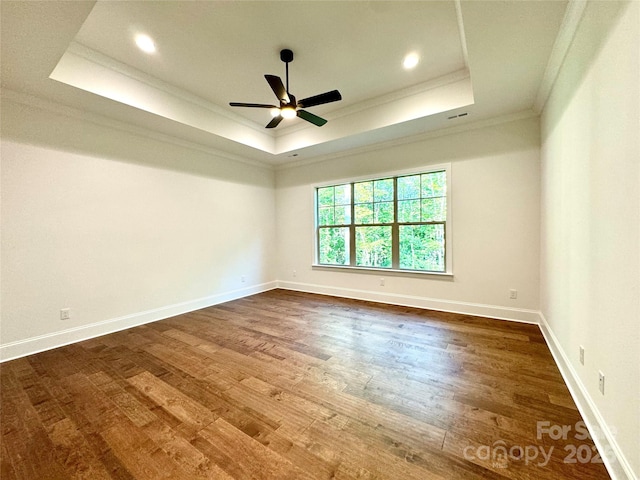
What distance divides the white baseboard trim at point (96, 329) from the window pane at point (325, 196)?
2640mm

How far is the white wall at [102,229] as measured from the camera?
9.32 feet

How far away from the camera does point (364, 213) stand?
5.00 m

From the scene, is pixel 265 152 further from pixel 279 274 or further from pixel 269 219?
pixel 279 274

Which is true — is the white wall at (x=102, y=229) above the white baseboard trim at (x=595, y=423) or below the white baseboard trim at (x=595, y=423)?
above

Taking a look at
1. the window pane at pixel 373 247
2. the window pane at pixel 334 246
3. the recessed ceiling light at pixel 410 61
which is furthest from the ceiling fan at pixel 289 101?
the window pane at pixel 334 246

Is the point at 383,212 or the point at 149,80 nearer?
the point at 149,80

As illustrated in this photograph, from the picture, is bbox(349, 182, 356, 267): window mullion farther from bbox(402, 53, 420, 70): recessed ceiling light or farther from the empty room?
bbox(402, 53, 420, 70): recessed ceiling light

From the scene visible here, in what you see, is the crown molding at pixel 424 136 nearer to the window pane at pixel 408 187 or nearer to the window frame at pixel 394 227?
the window frame at pixel 394 227

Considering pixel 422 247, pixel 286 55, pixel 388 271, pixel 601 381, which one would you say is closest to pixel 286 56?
pixel 286 55

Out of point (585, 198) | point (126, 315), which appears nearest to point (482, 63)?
point (585, 198)

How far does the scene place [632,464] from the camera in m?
1.17

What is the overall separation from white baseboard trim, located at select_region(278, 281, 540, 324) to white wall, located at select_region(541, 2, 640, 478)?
1.21 m

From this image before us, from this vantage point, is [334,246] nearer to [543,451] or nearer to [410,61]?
[410,61]

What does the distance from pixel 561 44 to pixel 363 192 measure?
3.16m
